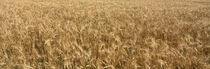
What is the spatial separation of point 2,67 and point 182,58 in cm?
206

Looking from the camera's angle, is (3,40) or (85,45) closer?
(85,45)

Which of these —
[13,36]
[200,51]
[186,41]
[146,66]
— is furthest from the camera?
[13,36]

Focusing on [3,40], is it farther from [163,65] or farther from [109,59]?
[163,65]

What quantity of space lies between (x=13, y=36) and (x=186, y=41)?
2816 millimetres

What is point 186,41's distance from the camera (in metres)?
2.51

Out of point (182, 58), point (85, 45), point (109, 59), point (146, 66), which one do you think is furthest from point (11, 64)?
point (182, 58)

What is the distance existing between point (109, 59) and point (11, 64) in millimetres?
1099

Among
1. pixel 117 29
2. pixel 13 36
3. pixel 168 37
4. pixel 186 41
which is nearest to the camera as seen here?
pixel 186 41

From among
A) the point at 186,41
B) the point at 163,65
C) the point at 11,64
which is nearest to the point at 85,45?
the point at 11,64

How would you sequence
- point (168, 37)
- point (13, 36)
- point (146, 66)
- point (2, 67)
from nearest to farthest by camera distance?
point (146, 66)
point (2, 67)
point (13, 36)
point (168, 37)

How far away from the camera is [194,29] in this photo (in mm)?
3508

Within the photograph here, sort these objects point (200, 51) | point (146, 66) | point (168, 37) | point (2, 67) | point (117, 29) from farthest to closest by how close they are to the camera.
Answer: point (117, 29) < point (168, 37) < point (200, 51) < point (2, 67) < point (146, 66)

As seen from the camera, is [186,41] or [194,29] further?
[194,29]

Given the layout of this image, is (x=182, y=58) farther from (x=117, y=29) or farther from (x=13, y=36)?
(x=13, y=36)
